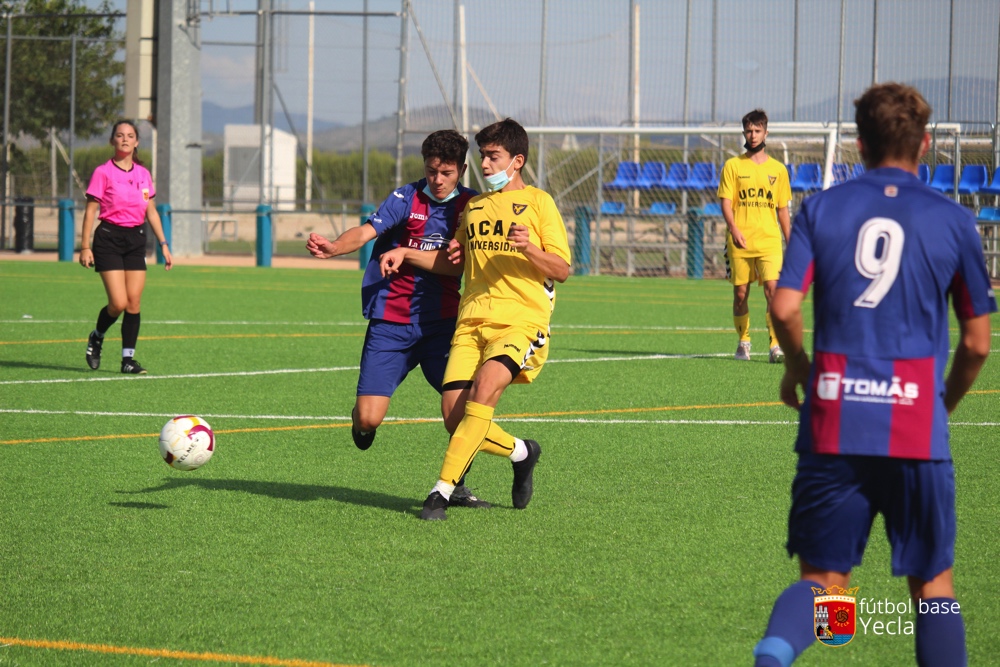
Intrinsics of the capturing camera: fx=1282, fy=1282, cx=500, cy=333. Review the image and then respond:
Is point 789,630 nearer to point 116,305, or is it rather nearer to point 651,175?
point 116,305

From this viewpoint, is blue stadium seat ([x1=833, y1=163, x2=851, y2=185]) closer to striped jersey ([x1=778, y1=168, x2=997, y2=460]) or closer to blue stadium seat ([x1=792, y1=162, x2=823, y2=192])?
blue stadium seat ([x1=792, y1=162, x2=823, y2=192])

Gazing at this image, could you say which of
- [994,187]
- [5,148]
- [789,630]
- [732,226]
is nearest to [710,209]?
[994,187]

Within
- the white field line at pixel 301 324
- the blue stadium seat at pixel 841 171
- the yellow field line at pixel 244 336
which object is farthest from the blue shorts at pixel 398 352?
the blue stadium seat at pixel 841 171

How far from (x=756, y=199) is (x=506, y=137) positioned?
21.8 ft

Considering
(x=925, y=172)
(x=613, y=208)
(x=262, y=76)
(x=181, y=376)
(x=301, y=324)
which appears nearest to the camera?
(x=181, y=376)

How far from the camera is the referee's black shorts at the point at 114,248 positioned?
35.8 ft

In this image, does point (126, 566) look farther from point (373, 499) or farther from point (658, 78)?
point (658, 78)

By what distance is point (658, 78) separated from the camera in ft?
95.0

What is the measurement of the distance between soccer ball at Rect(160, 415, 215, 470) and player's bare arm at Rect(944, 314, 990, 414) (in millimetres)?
3878

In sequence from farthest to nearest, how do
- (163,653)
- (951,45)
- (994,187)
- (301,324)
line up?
(951,45) < (994,187) < (301,324) < (163,653)

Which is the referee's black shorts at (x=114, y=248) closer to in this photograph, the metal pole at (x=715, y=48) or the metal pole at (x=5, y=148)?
the metal pole at (x=715, y=48)

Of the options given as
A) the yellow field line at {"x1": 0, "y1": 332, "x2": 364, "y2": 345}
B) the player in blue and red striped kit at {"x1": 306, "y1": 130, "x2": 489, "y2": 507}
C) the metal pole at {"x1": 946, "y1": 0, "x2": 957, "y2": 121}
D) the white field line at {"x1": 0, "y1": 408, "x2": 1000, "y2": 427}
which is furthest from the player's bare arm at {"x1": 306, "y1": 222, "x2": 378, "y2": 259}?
the metal pole at {"x1": 946, "y1": 0, "x2": 957, "y2": 121}

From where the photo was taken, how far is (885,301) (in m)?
3.17

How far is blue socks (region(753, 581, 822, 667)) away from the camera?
10.0 feet
